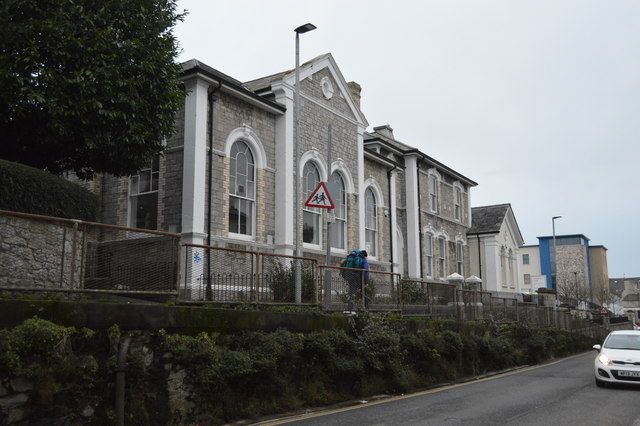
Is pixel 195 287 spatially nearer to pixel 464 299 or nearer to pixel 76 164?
pixel 76 164

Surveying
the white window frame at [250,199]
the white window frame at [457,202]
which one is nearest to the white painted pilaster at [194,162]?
the white window frame at [250,199]

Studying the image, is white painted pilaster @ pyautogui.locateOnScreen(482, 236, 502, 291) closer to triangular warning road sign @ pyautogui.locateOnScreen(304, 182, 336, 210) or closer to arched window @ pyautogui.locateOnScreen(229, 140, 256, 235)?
arched window @ pyautogui.locateOnScreen(229, 140, 256, 235)

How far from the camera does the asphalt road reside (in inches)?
388

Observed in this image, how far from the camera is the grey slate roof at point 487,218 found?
126 feet

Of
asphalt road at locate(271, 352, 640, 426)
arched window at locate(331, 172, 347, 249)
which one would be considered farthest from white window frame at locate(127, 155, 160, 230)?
asphalt road at locate(271, 352, 640, 426)

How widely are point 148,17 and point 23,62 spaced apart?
10.6 feet

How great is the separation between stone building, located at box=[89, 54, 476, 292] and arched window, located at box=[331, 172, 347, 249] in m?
0.04

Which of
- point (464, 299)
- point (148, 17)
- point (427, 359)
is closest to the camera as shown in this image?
point (148, 17)

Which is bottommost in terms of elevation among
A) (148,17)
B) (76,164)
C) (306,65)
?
(76,164)

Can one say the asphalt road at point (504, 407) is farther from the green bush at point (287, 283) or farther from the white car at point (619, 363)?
the green bush at point (287, 283)

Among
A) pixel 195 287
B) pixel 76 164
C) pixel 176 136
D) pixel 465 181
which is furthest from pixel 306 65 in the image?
pixel 465 181

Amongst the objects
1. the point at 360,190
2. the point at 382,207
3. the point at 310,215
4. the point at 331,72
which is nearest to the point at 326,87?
the point at 331,72

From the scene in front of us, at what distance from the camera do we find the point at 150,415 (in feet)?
28.4

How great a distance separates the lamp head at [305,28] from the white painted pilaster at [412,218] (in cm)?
1693
